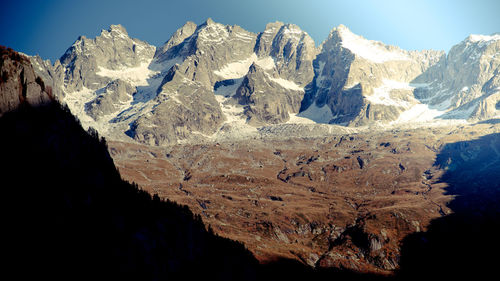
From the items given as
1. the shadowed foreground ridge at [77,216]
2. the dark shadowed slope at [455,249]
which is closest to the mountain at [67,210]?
the shadowed foreground ridge at [77,216]

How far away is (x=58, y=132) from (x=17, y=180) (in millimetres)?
17368

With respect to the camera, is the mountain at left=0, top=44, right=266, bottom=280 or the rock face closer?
the mountain at left=0, top=44, right=266, bottom=280

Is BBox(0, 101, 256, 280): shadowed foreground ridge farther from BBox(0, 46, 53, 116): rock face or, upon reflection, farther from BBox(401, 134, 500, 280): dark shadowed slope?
BBox(401, 134, 500, 280): dark shadowed slope

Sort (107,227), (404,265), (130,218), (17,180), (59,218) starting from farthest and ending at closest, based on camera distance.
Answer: (404,265)
(130,218)
(107,227)
(59,218)
(17,180)

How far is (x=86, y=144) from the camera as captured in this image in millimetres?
79750

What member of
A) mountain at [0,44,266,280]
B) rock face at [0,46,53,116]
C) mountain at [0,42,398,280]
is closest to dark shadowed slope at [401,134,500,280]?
mountain at [0,42,398,280]

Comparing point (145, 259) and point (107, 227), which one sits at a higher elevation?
point (107, 227)

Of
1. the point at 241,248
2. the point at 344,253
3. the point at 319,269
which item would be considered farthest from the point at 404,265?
the point at 241,248

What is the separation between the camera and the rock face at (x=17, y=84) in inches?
2271

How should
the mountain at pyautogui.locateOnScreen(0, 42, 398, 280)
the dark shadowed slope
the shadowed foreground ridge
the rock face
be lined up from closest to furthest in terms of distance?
the mountain at pyautogui.locateOnScreen(0, 42, 398, 280) → the shadowed foreground ridge → the rock face → the dark shadowed slope

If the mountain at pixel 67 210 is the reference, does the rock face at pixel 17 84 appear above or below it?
above

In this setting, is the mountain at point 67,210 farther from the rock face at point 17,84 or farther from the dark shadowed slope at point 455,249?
the dark shadowed slope at point 455,249

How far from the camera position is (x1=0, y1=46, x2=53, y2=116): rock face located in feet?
189

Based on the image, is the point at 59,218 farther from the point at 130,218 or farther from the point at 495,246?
the point at 495,246
